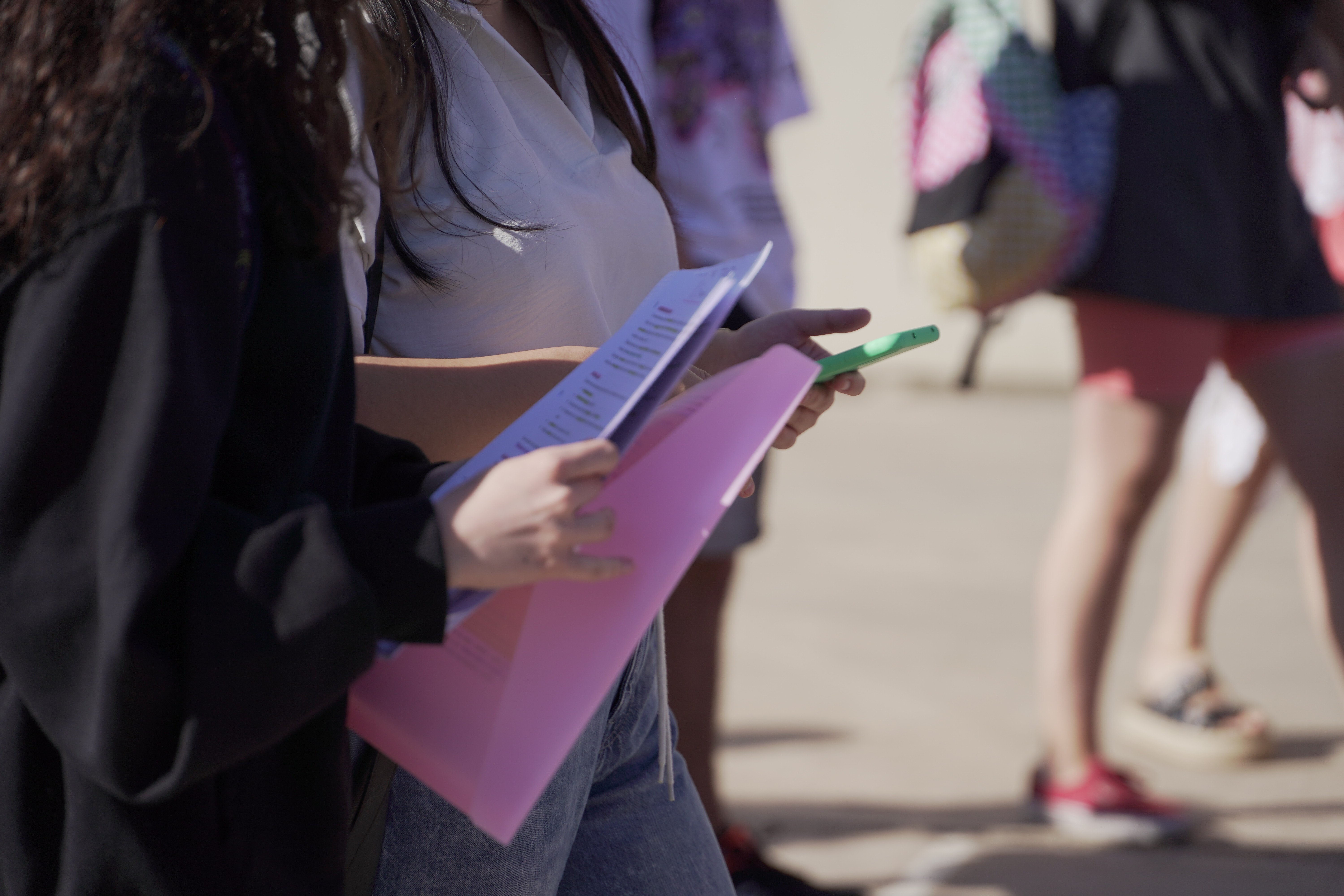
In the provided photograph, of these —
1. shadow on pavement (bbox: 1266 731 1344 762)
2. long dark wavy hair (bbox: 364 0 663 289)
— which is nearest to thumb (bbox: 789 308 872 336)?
long dark wavy hair (bbox: 364 0 663 289)

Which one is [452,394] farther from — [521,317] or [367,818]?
[367,818]

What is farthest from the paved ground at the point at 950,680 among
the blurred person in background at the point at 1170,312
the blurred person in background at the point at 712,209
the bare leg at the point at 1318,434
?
the bare leg at the point at 1318,434

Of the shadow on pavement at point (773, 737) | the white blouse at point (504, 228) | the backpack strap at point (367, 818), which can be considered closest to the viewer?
the backpack strap at point (367, 818)

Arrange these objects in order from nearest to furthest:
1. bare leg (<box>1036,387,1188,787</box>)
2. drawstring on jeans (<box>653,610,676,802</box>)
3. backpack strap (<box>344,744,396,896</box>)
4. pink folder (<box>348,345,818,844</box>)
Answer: pink folder (<box>348,345,818,844</box>)
backpack strap (<box>344,744,396,896</box>)
drawstring on jeans (<box>653,610,676,802</box>)
bare leg (<box>1036,387,1188,787</box>)

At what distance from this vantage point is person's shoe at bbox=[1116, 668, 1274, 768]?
3113 mm

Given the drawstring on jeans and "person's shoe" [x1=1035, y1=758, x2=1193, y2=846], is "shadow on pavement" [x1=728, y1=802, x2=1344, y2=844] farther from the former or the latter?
the drawstring on jeans

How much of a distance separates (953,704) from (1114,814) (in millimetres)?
798

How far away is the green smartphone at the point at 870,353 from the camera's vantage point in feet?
3.56

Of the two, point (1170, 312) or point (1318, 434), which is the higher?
point (1170, 312)

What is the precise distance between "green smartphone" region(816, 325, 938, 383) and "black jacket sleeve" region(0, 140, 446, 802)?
0.44 meters

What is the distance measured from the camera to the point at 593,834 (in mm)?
1358

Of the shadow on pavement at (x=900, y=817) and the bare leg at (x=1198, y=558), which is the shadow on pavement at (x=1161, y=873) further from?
the bare leg at (x=1198, y=558)

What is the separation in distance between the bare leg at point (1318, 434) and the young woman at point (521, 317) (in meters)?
1.65

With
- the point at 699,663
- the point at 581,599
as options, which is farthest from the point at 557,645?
the point at 699,663
